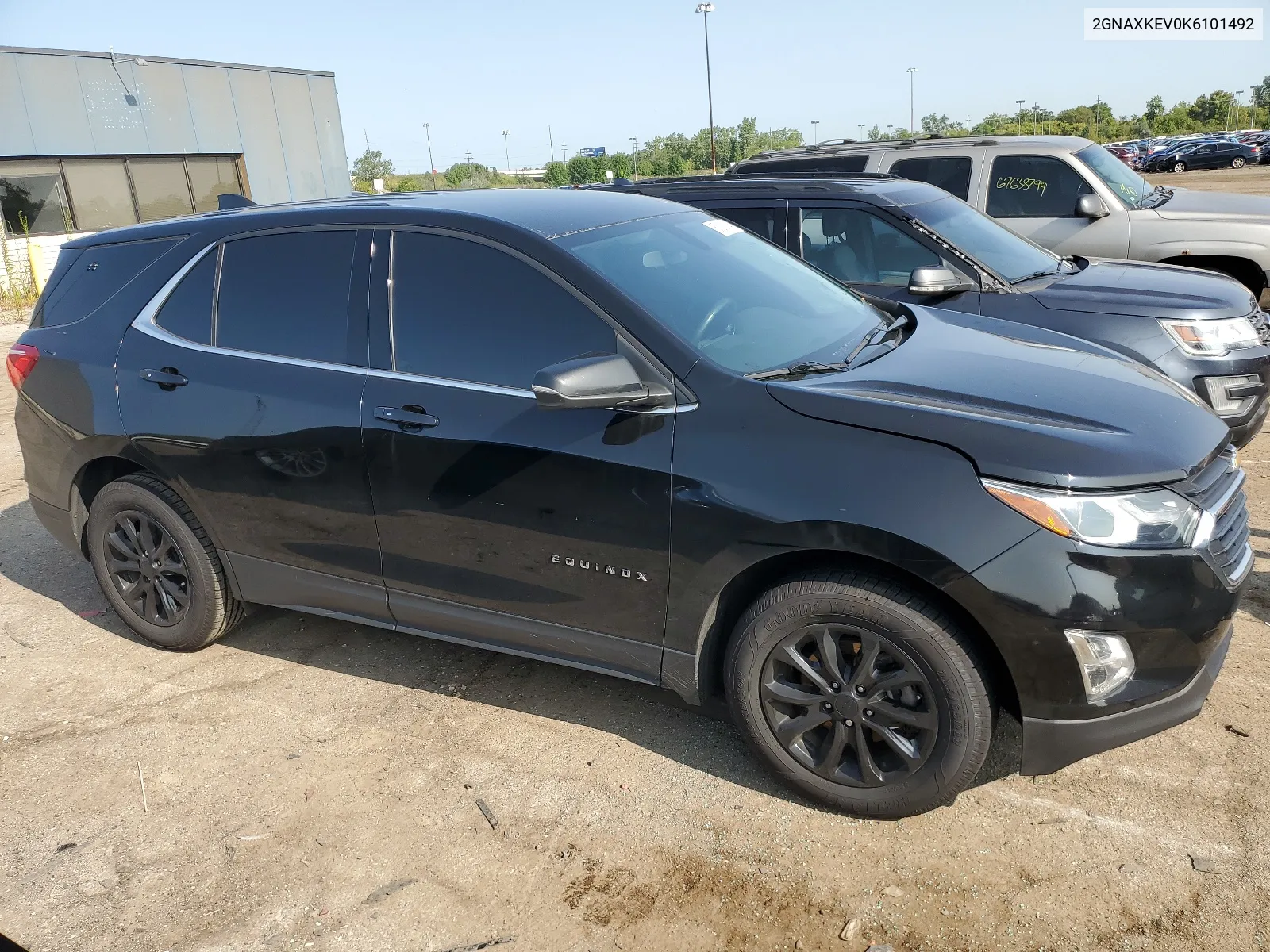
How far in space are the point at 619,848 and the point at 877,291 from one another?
4008mm

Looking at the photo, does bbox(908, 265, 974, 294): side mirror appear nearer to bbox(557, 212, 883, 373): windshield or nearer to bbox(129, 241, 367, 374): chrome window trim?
bbox(557, 212, 883, 373): windshield

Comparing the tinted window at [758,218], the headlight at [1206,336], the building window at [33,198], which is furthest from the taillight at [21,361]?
the building window at [33,198]

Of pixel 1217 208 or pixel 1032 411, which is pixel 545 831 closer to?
pixel 1032 411

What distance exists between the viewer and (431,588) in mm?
3473

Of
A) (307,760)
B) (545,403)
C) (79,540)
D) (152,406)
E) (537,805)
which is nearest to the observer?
(545,403)

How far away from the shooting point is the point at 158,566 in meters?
4.15

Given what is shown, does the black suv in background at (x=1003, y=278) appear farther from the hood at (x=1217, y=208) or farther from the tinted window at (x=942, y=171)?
the tinted window at (x=942, y=171)

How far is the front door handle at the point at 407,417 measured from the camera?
3291 mm

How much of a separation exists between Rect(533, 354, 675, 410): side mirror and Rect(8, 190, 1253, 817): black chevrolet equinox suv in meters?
0.01

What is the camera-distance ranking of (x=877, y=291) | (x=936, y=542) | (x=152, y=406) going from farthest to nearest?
1. (x=877, y=291)
2. (x=152, y=406)
3. (x=936, y=542)

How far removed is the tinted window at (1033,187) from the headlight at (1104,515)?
20.0 feet

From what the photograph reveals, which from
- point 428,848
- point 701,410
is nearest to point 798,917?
point 428,848

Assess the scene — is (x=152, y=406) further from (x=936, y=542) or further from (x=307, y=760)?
(x=936, y=542)

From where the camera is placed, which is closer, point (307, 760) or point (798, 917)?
point (798, 917)
